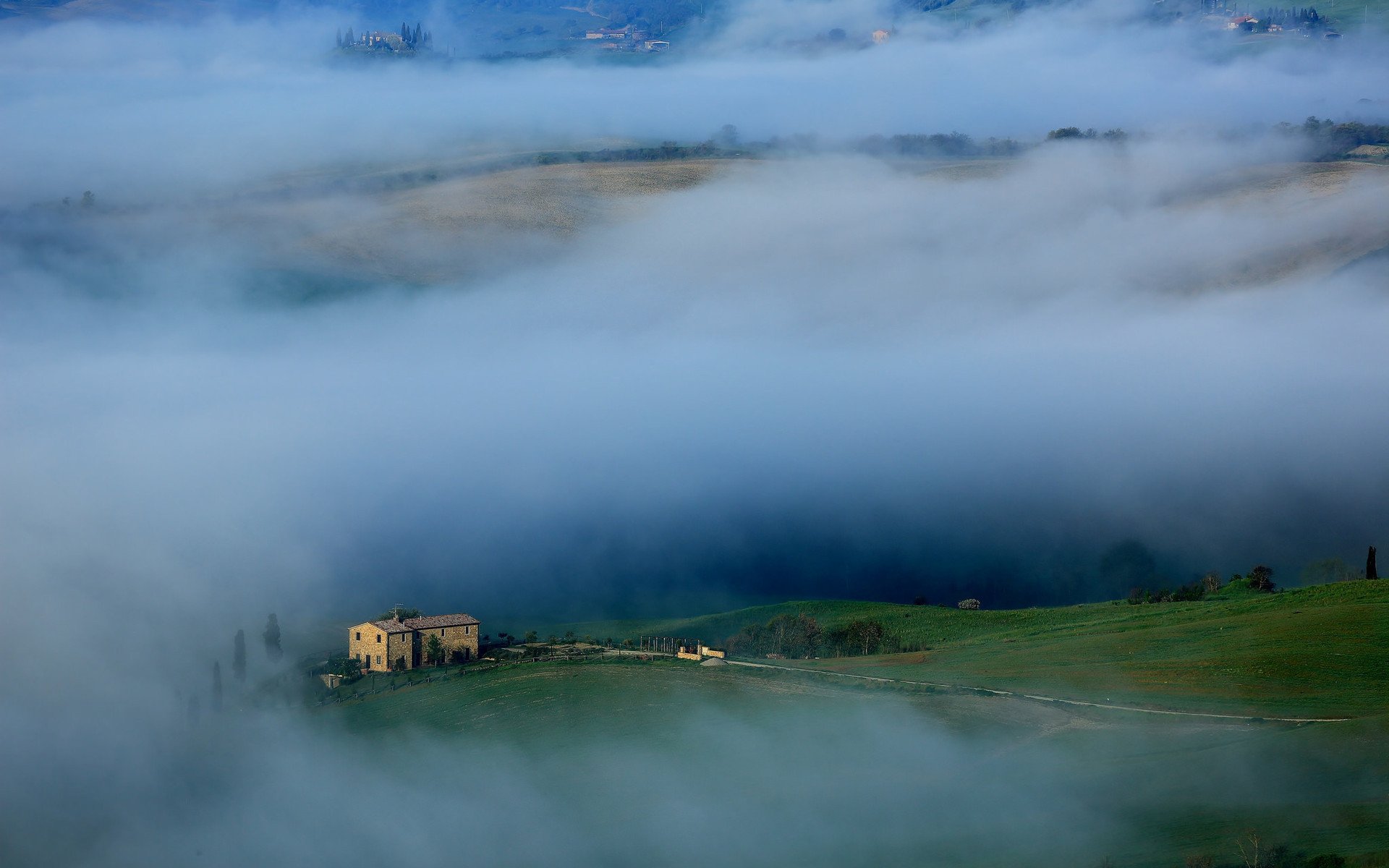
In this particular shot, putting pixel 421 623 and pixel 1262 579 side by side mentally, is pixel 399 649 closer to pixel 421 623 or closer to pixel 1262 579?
pixel 421 623

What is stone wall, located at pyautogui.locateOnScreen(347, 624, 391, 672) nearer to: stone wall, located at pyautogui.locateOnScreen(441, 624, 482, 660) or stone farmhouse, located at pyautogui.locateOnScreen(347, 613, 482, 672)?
stone farmhouse, located at pyautogui.locateOnScreen(347, 613, 482, 672)

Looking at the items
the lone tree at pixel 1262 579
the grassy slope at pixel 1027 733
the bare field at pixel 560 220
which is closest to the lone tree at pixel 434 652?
the grassy slope at pixel 1027 733

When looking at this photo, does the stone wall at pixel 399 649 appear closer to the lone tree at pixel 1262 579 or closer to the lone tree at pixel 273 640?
the lone tree at pixel 273 640

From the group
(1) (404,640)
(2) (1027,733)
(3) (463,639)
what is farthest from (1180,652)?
(1) (404,640)

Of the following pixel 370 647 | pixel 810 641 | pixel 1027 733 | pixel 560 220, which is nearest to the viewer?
pixel 1027 733

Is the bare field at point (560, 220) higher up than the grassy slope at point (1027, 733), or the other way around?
the bare field at point (560, 220)

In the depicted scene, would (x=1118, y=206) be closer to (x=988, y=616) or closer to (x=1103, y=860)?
(x=988, y=616)

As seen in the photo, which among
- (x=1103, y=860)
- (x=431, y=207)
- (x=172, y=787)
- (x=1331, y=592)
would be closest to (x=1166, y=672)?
(x=1331, y=592)
